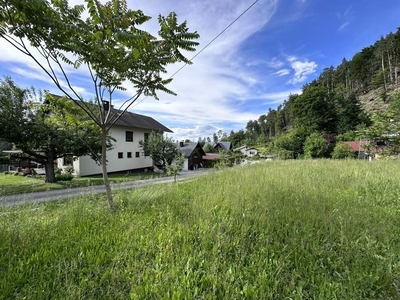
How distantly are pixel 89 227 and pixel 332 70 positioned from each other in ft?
282

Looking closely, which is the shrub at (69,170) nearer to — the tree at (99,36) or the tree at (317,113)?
the tree at (99,36)

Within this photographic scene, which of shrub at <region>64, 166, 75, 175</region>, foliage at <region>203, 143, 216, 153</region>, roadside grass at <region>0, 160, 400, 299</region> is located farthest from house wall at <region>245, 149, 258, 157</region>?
roadside grass at <region>0, 160, 400, 299</region>

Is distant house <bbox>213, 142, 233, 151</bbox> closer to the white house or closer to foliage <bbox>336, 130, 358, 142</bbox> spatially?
foliage <bbox>336, 130, 358, 142</bbox>

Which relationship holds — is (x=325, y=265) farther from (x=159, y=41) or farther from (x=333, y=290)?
(x=159, y=41)

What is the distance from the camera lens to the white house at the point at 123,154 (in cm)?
1762

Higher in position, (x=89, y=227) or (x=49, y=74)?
(x=49, y=74)

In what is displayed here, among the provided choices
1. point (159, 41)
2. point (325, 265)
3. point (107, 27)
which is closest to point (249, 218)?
point (325, 265)

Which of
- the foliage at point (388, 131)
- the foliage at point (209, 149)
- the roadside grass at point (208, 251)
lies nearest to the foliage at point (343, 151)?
the foliage at point (388, 131)

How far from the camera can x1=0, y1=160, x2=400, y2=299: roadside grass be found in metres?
1.68

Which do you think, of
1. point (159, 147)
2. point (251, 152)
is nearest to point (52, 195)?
point (159, 147)

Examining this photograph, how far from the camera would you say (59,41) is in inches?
118

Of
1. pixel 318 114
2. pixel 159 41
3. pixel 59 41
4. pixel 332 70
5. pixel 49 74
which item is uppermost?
pixel 332 70

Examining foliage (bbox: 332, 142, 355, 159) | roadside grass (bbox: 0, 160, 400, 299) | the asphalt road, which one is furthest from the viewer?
foliage (bbox: 332, 142, 355, 159)

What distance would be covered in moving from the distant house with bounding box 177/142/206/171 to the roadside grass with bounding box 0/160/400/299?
87.3 feet
